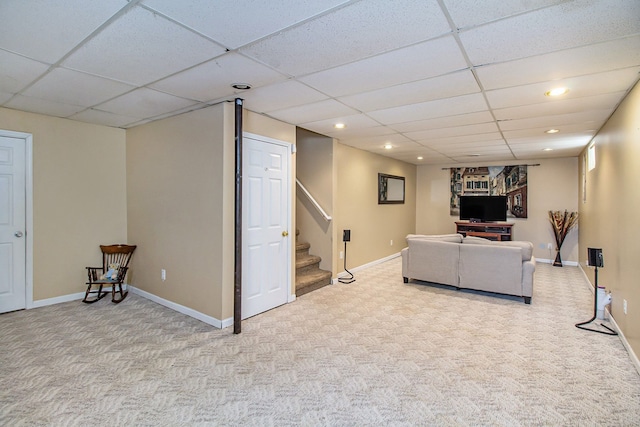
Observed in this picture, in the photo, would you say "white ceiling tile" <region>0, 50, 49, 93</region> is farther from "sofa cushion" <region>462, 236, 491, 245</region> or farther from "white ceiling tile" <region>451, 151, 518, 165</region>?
"white ceiling tile" <region>451, 151, 518, 165</region>

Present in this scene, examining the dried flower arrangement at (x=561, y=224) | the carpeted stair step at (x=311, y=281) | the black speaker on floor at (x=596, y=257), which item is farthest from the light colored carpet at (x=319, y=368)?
the dried flower arrangement at (x=561, y=224)

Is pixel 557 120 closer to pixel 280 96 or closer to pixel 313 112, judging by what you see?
pixel 313 112

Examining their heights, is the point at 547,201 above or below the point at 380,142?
below

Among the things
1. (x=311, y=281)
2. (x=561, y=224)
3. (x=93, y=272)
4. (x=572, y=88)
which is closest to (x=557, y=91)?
(x=572, y=88)

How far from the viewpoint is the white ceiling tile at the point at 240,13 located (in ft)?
5.29

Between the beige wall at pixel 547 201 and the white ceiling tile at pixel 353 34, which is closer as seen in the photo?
the white ceiling tile at pixel 353 34

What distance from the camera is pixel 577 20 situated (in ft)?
5.61

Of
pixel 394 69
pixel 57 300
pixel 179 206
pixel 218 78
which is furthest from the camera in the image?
pixel 57 300

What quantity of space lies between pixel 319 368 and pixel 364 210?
12.8ft

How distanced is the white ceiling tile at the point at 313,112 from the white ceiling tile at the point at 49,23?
1.88 meters

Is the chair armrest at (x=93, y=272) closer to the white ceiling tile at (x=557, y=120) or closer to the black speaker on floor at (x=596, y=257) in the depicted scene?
the white ceiling tile at (x=557, y=120)

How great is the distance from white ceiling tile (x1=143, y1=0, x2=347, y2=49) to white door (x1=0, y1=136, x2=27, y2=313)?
3.36 m

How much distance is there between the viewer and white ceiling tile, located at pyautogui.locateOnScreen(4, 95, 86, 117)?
3.29 meters

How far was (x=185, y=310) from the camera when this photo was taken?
148 inches
